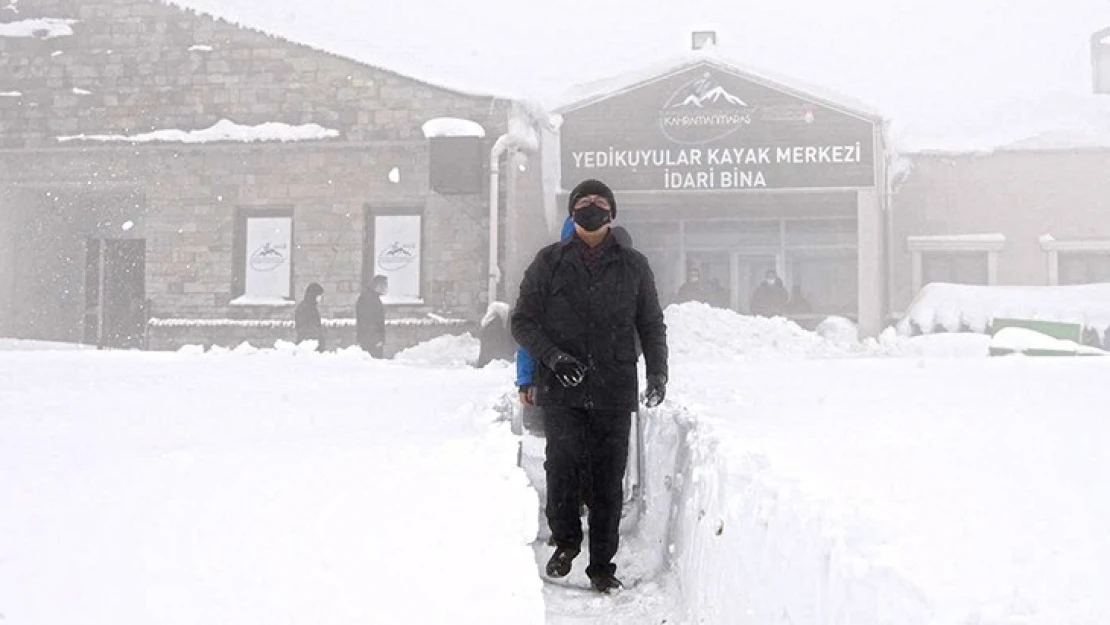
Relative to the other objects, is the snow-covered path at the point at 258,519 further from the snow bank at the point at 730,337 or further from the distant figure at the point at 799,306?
the distant figure at the point at 799,306

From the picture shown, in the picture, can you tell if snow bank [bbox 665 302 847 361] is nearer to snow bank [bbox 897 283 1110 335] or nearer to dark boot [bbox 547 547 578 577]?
snow bank [bbox 897 283 1110 335]

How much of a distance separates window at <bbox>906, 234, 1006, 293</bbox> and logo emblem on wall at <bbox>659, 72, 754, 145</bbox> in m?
5.13

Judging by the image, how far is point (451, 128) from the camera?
16297 mm

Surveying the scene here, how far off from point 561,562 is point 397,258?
12.8 m

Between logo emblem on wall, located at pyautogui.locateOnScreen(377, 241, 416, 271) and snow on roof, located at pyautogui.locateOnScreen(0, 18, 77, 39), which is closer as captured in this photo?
logo emblem on wall, located at pyautogui.locateOnScreen(377, 241, 416, 271)

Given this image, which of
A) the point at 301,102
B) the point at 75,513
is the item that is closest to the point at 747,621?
the point at 75,513

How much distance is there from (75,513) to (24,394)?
4749 millimetres

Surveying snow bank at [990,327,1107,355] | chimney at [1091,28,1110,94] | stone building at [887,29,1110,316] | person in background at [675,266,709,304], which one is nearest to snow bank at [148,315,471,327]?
person in background at [675,266,709,304]

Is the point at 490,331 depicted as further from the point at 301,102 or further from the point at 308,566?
the point at 308,566

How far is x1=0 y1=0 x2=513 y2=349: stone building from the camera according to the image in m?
16.5

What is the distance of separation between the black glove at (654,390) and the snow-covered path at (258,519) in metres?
0.62

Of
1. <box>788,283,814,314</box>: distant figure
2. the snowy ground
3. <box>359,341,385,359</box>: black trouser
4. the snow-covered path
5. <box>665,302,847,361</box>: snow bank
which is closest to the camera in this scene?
the snowy ground

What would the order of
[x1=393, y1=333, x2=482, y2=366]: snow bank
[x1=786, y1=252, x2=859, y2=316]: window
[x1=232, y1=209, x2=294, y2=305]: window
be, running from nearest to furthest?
[x1=393, y1=333, x2=482, y2=366]: snow bank < [x1=232, y1=209, x2=294, y2=305]: window < [x1=786, y1=252, x2=859, y2=316]: window

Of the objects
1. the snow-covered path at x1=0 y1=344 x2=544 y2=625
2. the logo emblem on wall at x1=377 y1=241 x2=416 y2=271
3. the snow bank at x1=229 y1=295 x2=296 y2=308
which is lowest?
the snow-covered path at x1=0 y1=344 x2=544 y2=625
